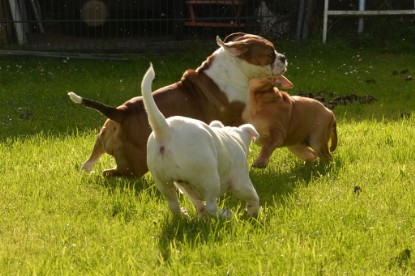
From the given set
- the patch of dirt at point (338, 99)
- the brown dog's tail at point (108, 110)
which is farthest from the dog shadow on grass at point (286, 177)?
the patch of dirt at point (338, 99)

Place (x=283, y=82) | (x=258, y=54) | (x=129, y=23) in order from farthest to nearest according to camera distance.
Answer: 1. (x=129, y=23)
2. (x=283, y=82)
3. (x=258, y=54)

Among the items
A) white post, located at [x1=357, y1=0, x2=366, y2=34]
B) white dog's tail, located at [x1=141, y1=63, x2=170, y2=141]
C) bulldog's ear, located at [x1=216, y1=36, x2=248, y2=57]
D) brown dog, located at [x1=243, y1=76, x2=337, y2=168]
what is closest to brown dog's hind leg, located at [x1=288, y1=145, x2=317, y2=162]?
brown dog, located at [x1=243, y1=76, x2=337, y2=168]

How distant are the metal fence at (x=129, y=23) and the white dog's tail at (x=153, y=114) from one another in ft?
28.6

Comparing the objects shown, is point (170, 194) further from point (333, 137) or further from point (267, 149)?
point (333, 137)

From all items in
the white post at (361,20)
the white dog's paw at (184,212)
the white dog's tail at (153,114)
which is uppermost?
the white dog's tail at (153,114)

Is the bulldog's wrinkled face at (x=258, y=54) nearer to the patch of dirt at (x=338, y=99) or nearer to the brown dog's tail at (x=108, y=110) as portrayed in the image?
the brown dog's tail at (x=108, y=110)

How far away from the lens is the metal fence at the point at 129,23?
13.1 m

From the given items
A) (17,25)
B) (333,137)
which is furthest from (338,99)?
(17,25)

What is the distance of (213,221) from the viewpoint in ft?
14.1

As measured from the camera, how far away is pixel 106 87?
394 inches

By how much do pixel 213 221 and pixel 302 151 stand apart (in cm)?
234

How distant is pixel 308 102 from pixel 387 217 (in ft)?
6.91

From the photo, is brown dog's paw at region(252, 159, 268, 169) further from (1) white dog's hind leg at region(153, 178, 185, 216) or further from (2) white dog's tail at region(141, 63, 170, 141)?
(2) white dog's tail at region(141, 63, 170, 141)

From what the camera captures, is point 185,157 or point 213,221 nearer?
point 185,157
